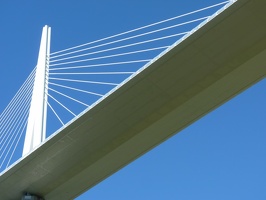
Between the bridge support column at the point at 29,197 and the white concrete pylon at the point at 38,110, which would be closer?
the white concrete pylon at the point at 38,110

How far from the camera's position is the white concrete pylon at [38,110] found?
17094mm

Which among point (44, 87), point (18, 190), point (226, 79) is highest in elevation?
point (44, 87)

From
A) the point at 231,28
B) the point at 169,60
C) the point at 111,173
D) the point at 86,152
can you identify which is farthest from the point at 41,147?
the point at 231,28

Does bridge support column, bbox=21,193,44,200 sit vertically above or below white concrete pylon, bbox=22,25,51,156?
below

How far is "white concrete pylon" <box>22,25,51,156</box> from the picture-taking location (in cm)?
1709

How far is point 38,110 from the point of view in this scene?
17.5m

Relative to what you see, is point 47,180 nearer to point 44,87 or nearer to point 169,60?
point 44,87

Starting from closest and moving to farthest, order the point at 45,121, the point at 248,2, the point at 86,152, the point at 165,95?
the point at 248,2 → the point at 165,95 → the point at 86,152 → the point at 45,121

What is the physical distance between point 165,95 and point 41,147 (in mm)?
3517

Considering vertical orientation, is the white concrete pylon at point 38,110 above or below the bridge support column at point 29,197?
above

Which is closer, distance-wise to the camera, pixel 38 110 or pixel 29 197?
pixel 38 110

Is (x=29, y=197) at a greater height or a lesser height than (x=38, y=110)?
lesser

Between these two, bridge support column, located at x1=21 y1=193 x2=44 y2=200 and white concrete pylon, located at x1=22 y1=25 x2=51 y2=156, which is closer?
white concrete pylon, located at x1=22 y1=25 x2=51 y2=156

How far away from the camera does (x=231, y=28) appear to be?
13.6 m
